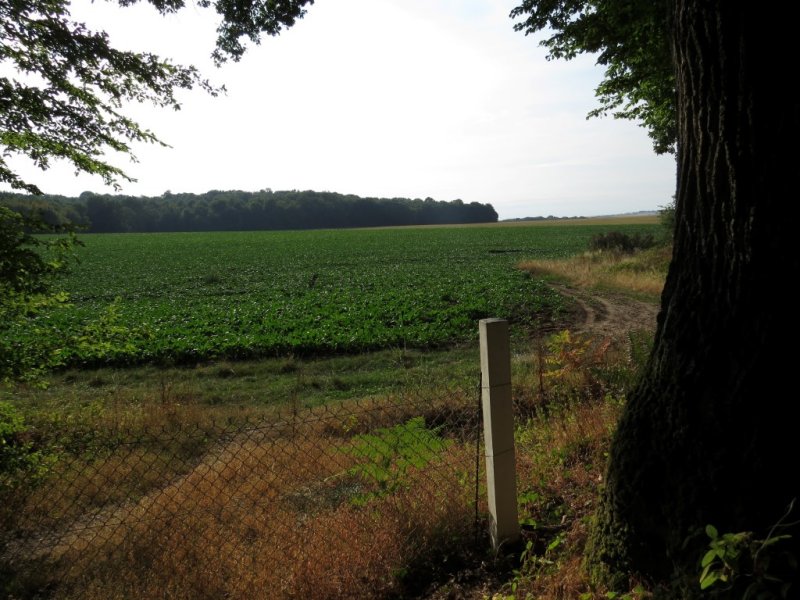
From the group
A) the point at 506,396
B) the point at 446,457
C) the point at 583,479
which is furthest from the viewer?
the point at 446,457

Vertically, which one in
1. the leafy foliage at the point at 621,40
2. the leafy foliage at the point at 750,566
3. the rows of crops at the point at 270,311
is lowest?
the rows of crops at the point at 270,311

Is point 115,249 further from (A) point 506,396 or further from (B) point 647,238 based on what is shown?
(A) point 506,396

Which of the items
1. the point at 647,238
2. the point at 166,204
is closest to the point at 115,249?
the point at 647,238

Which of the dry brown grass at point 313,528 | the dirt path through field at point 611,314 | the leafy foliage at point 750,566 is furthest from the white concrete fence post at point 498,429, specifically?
the dirt path through field at point 611,314

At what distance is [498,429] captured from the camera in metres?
3.36

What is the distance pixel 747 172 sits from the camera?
249 centimetres

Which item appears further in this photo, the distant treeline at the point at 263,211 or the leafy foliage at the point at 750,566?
the distant treeline at the point at 263,211

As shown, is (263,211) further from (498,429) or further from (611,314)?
(498,429)

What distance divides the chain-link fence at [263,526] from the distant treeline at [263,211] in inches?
4797

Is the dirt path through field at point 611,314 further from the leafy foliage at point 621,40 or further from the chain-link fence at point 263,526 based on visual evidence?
the chain-link fence at point 263,526

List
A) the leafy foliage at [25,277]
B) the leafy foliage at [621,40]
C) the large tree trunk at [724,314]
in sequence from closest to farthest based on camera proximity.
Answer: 1. the large tree trunk at [724,314]
2. the leafy foliage at [25,277]
3. the leafy foliage at [621,40]

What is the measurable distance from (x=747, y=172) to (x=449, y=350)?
39.0 feet

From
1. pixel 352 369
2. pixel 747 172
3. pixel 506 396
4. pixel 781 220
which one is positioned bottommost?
pixel 352 369

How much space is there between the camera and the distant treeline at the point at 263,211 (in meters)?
122
